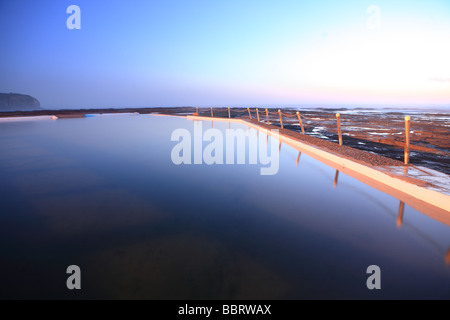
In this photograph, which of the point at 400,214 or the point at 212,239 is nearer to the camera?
the point at 212,239

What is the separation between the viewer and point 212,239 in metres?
2.42

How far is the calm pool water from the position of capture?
5.77ft

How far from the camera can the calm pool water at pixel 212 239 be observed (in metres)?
1.76

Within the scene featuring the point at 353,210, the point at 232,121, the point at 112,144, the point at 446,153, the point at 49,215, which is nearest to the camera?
the point at 49,215

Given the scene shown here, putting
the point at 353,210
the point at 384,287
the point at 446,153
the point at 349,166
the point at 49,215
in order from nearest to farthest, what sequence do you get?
the point at 384,287
the point at 49,215
the point at 353,210
the point at 349,166
the point at 446,153

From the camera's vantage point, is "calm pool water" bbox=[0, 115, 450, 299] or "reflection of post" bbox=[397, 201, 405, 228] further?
"reflection of post" bbox=[397, 201, 405, 228]

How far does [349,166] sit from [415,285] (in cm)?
372

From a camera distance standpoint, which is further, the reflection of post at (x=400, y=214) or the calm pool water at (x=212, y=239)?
the reflection of post at (x=400, y=214)

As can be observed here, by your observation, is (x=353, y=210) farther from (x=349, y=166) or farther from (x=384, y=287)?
(x=349, y=166)

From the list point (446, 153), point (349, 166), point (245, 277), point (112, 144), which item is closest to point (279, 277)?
point (245, 277)

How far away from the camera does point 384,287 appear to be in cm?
177

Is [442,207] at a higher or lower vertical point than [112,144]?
lower

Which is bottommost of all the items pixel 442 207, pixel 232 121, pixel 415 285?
pixel 415 285

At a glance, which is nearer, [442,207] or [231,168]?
[442,207]
